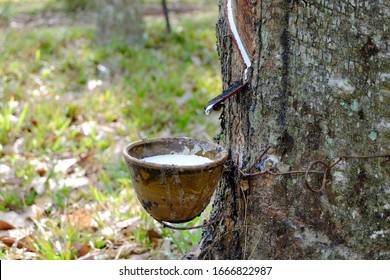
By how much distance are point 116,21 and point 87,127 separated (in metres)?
2.17

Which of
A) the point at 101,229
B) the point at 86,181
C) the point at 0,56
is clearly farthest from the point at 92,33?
the point at 101,229

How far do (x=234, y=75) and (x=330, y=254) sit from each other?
61 cm

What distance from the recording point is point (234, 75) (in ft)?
5.41

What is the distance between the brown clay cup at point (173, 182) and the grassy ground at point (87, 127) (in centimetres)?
66

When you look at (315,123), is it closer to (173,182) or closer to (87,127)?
(173,182)

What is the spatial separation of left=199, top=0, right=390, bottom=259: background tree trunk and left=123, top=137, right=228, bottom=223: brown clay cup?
0.49ft

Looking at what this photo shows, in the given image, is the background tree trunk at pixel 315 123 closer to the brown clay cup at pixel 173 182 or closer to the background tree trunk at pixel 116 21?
the brown clay cup at pixel 173 182

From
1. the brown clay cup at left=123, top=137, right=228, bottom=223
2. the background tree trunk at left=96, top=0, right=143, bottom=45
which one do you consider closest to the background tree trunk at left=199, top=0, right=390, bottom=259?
the brown clay cup at left=123, top=137, right=228, bottom=223

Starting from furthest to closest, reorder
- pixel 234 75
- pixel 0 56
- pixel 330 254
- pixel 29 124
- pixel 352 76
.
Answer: pixel 0 56, pixel 29 124, pixel 234 75, pixel 330 254, pixel 352 76

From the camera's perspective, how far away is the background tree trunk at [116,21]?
212 inches

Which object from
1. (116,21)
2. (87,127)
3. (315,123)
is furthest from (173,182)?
(116,21)

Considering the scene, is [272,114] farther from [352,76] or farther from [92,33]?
[92,33]

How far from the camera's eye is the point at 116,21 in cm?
540

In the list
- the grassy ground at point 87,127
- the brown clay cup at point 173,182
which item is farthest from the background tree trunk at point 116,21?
the brown clay cup at point 173,182
